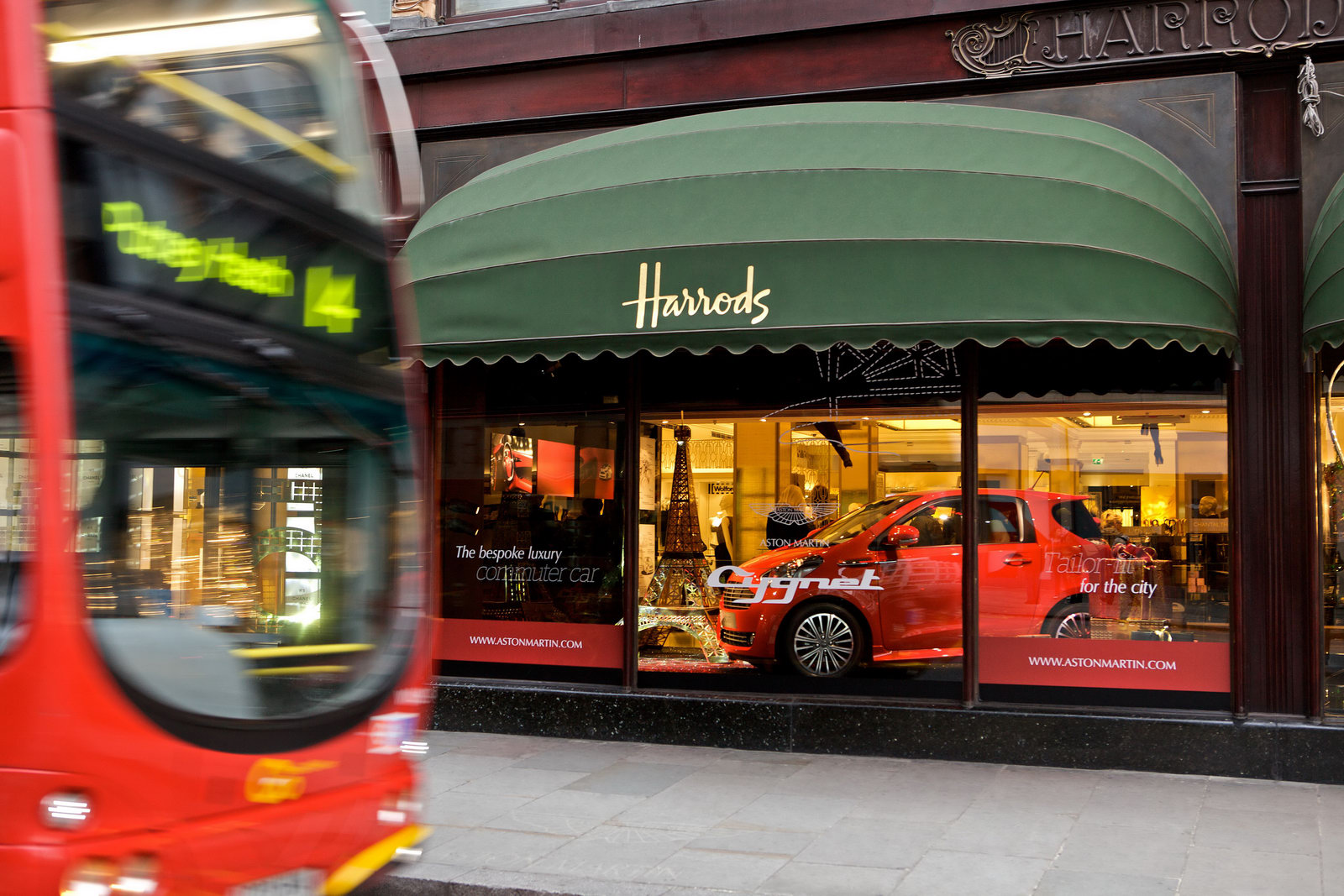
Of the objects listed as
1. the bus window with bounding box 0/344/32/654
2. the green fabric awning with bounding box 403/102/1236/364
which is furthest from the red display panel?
the bus window with bounding box 0/344/32/654

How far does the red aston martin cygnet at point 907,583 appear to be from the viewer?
920 cm

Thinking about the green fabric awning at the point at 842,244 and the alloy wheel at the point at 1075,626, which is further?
the alloy wheel at the point at 1075,626

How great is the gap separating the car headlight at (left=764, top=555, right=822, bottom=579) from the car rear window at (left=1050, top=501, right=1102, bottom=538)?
6.14ft

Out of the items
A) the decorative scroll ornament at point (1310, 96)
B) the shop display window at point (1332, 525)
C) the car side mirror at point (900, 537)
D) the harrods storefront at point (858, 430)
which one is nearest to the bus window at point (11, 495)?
the harrods storefront at point (858, 430)

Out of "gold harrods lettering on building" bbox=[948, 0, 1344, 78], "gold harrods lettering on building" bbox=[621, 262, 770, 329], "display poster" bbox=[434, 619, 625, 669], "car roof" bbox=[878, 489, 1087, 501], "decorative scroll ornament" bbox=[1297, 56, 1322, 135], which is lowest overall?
"display poster" bbox=[434, 619, 625, 669]

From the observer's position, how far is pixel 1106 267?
7527 millimetres

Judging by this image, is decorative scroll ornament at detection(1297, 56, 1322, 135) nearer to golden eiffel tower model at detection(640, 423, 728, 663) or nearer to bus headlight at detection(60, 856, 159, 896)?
golden eiffel tower model at detection(640, 423, 728, 663)

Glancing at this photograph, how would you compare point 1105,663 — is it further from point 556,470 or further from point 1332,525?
point 556,470

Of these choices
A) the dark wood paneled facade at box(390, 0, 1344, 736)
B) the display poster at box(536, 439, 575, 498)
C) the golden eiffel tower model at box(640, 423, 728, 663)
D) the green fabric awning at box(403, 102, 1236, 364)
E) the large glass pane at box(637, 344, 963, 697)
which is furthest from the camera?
the display poster at box(536, 439, 575, 498)

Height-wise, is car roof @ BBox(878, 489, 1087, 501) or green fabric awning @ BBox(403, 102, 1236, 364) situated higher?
green fabric awning @ BBox(403, 102, 1236, 364)

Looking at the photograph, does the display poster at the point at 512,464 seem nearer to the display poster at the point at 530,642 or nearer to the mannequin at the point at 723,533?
the display poster at the point at 530,642

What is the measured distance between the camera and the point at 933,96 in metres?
9.27

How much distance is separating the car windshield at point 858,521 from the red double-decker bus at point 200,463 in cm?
493

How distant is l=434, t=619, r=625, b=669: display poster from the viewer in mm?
10211
